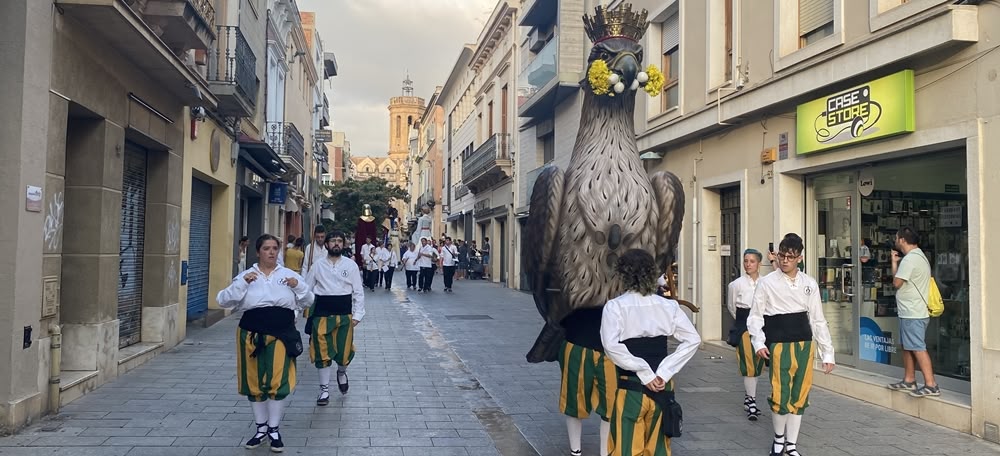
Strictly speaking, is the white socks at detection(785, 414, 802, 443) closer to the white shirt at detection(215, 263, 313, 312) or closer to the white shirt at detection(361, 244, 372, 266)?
the white shirt at detection(215, 263, 313, 312)

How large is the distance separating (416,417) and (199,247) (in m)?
8.34

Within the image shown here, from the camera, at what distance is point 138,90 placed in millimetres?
8680

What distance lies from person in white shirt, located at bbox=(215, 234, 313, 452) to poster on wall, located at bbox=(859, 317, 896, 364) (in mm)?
6199

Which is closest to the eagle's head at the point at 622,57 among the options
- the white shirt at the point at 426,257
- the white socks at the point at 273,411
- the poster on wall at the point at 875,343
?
the white socks at the point at 273,411

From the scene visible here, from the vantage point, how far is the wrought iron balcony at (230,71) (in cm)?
1180

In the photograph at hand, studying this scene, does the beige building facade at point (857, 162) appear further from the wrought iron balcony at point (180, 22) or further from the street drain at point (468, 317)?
the wrought iron balcony at point (180, 22)

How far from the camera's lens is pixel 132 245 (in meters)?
9.64

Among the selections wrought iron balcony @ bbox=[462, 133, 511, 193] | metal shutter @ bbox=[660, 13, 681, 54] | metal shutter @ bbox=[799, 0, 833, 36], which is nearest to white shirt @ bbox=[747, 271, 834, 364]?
metal shutter @ bbox=[799, 0, 833, 36]

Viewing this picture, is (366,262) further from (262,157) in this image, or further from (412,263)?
(262,157)

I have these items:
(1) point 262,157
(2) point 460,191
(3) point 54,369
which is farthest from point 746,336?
(2) point 460,191

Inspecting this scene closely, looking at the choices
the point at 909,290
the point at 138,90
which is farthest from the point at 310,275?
the point at 909,290

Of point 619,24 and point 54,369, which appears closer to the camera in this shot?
point 619,24

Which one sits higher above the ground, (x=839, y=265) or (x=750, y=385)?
(x=839, y=265)

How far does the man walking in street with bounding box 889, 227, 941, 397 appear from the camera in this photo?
6.77 metres
